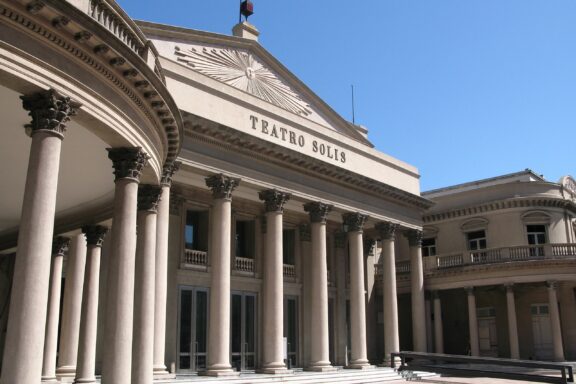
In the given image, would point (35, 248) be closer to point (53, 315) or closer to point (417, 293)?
point (53, 315)

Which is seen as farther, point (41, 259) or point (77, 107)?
point (77, 107)

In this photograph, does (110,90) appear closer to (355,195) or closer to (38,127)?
(38,127)

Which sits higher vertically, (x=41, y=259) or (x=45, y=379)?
(x=41, y=259)

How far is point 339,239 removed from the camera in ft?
99.7

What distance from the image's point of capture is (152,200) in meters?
14.8

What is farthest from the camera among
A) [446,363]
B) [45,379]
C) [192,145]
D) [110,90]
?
[446,363]

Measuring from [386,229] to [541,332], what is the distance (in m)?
9.99

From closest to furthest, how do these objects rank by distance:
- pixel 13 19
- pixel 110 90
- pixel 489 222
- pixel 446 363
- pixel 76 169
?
pixel 13 19, pixel 110 90, pixel 76 169, pixel 446 363, pixel 489 222

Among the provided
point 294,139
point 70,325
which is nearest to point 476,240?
point 294,139

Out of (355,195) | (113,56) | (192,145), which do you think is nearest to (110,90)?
(113,56)

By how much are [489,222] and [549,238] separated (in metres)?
3.09

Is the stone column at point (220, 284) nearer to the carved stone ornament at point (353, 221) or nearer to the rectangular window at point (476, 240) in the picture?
the carved stone ornament at point (353, 221)

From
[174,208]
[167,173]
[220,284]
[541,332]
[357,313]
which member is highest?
[174,208]

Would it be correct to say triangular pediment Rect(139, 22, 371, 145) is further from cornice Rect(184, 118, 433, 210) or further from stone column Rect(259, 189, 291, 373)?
stone column Rect(259, 189, 291, 373)
